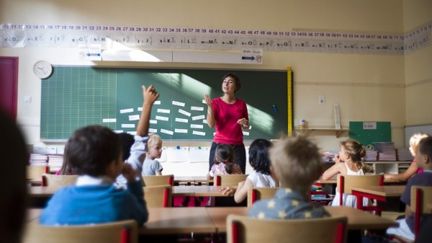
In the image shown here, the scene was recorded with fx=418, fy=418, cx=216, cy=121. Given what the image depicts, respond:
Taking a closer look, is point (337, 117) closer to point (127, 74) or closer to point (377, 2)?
point (377, 2)

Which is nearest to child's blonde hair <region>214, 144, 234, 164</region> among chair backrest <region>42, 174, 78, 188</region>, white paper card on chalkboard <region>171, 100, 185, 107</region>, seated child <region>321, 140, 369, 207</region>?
seated child <region>321, 140, 369, 207</region>

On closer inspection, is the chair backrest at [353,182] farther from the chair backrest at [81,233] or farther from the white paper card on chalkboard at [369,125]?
the white paper card on chalkboard at [369,125]

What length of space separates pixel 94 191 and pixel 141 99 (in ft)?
15.9

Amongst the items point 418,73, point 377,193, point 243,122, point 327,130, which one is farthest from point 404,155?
point 377,193

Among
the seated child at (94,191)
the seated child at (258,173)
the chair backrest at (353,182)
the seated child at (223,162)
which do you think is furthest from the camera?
the seated child at (223,162)

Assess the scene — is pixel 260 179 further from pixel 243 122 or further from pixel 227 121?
pixel 227 121

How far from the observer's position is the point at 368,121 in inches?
260

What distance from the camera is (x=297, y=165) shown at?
1.53m

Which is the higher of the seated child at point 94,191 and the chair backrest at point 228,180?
the seated child at point 94,191

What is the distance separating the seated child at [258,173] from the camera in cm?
254

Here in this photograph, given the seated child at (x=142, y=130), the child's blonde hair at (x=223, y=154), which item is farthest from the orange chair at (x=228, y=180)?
the seated child at (x=142, y=130)

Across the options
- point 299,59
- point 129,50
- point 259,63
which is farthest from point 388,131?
point 129,50

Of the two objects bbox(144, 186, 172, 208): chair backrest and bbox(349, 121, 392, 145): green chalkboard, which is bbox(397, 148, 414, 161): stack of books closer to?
bbox(349, 121, 392, 145): green chalkboard

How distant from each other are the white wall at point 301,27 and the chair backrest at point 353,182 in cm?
312
